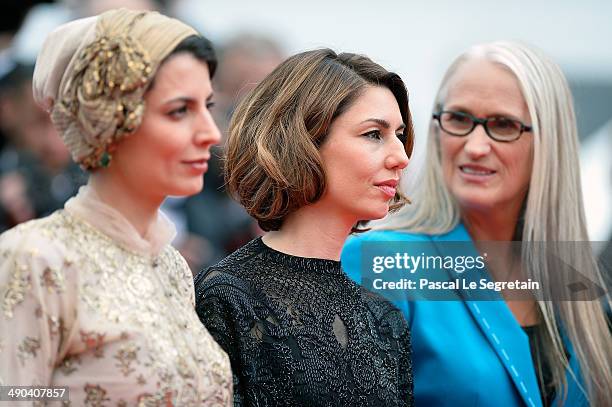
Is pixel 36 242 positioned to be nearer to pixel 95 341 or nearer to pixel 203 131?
pixel 95 341

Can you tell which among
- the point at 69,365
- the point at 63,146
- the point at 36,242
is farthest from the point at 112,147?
the point at 63,146

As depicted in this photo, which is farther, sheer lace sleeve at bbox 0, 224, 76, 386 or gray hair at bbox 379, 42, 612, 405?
gray hair at bbox 379, 42, 612, 405

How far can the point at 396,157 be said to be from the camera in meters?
3.25

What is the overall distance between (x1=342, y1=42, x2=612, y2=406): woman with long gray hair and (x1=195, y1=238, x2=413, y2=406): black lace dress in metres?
0.59

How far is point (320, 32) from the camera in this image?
8.35 meters

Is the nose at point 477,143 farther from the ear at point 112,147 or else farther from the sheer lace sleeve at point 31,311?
the sheer lace sleeve at point 31,311

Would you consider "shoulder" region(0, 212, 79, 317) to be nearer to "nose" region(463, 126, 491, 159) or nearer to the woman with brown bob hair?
the woman with brown bob hair

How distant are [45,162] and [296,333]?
2.79m

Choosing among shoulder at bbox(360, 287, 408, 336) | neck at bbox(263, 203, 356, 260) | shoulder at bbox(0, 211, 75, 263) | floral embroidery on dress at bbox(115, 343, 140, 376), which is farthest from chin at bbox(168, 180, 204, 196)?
shoulder at bbox(360, 287, 408, 336)

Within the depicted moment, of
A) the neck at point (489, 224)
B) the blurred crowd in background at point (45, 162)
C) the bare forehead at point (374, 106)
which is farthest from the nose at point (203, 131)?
the blurred crowd in background at point (45, 162)

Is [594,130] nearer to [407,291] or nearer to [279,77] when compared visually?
[407,291]

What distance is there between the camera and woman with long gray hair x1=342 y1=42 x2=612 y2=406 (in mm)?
3900

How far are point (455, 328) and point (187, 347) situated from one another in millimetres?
1501

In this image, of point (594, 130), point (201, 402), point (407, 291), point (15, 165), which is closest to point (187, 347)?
point (201, 402)
